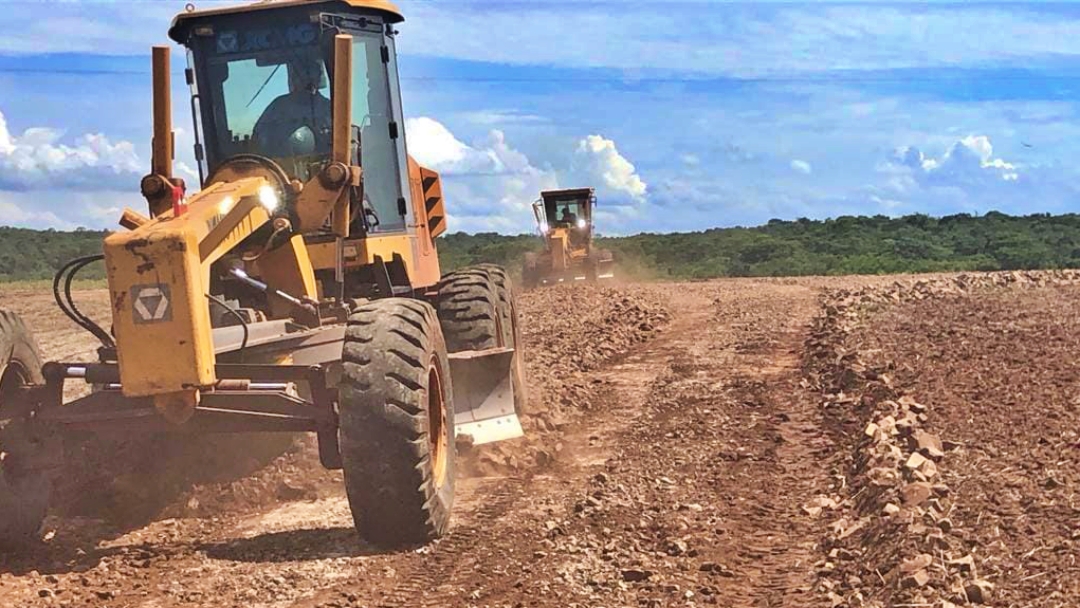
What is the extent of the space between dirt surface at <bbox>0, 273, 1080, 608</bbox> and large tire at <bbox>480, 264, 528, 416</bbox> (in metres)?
0.32

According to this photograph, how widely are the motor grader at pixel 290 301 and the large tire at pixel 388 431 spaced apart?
10 mm

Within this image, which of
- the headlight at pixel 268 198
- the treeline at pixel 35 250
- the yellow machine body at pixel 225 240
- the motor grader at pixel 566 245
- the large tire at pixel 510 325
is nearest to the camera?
the yellow machine body at pixel 225 240

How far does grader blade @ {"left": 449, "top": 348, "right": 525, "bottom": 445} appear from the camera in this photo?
8562 millimetres

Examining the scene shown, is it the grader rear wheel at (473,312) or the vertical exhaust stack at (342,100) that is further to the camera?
the grader rear wheel at (473,312)

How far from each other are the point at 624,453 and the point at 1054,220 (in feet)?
216

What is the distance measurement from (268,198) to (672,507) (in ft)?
9.93

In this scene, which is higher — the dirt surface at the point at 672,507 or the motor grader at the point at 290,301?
the motor grader at the point at 290,301

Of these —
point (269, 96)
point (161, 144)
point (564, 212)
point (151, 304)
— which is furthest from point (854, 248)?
point (151, 304)

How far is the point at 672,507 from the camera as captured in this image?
6.88 metres

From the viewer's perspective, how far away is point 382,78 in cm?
839

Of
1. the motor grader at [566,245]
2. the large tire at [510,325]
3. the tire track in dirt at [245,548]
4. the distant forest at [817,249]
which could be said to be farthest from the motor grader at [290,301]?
the distant forest at [817,249]

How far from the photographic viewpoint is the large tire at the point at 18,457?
6332 mm

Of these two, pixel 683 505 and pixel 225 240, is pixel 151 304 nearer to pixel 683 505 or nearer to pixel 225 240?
pixel 225 240

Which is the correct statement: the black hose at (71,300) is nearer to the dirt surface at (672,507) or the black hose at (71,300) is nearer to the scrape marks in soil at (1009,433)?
the dirt surface at (672,507)
